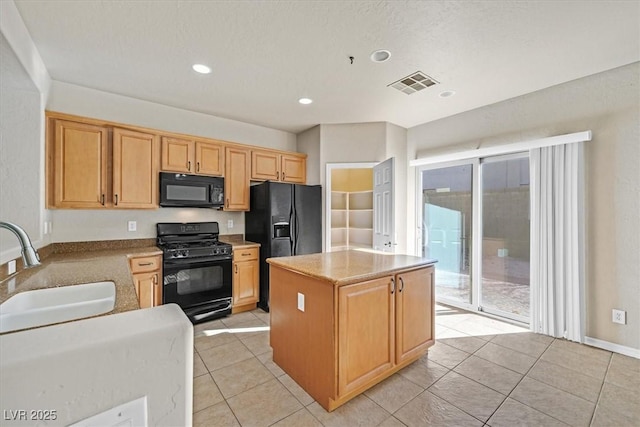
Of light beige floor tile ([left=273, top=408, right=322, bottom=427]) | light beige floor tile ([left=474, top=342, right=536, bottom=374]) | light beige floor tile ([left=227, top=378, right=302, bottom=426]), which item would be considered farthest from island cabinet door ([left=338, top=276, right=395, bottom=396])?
light beige floor tile ([left=474, top=342, right=536, bottom=374])

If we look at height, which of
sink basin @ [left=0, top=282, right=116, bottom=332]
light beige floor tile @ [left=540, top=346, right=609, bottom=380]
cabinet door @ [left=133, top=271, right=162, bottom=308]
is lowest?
light beige floor tile @ [left=540, top=346, right=609, bottom=380]

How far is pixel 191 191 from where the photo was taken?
353 cm

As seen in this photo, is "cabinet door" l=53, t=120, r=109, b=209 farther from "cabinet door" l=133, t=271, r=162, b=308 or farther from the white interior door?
the white interior door

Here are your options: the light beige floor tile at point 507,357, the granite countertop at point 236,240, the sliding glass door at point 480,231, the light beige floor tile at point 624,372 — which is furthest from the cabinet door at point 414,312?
the granite countertop at point 236,240

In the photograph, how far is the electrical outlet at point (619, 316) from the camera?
2.64 metres

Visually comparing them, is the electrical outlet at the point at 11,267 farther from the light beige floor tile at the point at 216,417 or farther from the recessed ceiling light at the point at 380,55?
the recessed ceiling light at the point at 380,55

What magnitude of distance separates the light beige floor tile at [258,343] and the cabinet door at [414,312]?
129cm

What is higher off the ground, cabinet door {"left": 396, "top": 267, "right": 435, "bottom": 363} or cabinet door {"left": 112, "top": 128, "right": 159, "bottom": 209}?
cabinet door {"left": 112, "top": 128, "right": 159, "bottom": 209}

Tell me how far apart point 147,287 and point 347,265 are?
2.23 metres

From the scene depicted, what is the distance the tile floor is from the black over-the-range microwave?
5.35ft

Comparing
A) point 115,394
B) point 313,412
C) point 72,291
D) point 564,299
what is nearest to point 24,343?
point 115,394

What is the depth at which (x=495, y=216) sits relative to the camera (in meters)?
3.62

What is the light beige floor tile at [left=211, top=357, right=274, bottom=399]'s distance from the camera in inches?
85.1

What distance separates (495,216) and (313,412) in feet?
10.4
